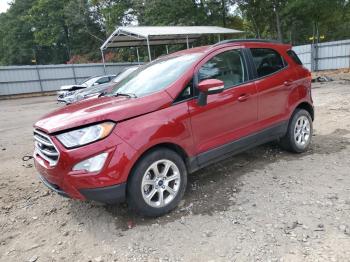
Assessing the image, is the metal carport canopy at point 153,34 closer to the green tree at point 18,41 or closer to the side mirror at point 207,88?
the side mirror at point 207,88

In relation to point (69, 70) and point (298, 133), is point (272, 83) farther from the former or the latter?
point (69, 70)

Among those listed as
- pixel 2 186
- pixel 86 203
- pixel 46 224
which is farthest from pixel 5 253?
pixel 2 186

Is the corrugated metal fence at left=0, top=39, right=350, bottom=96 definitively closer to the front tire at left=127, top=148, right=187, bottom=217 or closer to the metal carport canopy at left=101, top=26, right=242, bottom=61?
the metal carport canopy at left=101, top=26, right=242, bottom=61

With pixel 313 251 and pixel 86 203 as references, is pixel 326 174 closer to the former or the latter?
pixel 313 251

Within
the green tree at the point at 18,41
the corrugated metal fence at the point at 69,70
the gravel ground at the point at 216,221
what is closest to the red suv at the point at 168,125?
the gravel ground at the point at 216,221

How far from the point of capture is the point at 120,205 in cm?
399

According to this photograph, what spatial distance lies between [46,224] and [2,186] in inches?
68.2

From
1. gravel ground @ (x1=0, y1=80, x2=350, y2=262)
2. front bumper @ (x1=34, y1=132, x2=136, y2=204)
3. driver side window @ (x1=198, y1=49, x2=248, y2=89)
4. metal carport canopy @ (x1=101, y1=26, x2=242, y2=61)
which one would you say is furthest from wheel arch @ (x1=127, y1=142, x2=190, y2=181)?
metal carport canopy @ (x1=101, y1=26, x2=242, y2=61)

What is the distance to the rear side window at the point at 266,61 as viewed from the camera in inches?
186

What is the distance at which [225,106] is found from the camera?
4152 millimetres

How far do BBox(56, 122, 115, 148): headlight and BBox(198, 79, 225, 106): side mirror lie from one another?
3.75 ft

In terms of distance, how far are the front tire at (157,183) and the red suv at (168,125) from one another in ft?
0.03

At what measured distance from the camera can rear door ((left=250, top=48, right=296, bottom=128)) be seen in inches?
184

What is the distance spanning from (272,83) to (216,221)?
7.53ft
